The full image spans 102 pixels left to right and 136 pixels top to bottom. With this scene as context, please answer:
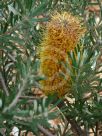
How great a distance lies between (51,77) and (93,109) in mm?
240

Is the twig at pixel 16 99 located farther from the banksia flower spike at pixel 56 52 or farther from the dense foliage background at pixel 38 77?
the banksia flower spike at pixel 56 52

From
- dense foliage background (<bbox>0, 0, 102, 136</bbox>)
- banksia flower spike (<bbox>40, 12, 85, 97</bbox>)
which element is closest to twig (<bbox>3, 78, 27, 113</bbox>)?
dense foliage background (<bbox>0, 0, 102, 136</bbox>)

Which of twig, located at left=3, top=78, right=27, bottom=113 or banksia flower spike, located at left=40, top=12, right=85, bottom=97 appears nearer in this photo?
twig, located at left=3, top=78, right=27, bottom=113

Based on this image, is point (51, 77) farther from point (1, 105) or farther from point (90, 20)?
point (90, 20)

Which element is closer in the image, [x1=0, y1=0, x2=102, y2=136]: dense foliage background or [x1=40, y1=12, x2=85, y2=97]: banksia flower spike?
[x1=0, y1=0, x2=102, y2=136]: dense foliage background

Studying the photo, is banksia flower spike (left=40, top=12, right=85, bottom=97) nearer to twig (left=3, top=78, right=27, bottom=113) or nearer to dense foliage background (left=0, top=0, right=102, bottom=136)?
dense foliage background (left=0, top=0, right=102, bottom=136)

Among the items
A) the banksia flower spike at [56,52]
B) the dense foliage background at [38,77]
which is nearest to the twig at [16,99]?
the dense foliage background at [38,77]

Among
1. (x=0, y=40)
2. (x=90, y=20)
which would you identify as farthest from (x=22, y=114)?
(x=90, y=20)

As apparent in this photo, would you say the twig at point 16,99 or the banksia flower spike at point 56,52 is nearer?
the twig at point 16,99

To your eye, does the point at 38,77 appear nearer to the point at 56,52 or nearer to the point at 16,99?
the point at 16,99

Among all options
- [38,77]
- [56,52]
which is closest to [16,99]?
[38,77]

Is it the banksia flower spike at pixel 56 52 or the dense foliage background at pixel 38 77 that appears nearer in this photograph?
the dense foliage background at pixel 38 77

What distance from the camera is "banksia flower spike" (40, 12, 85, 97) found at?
42.7 inches

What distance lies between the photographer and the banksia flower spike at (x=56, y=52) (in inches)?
42.7
